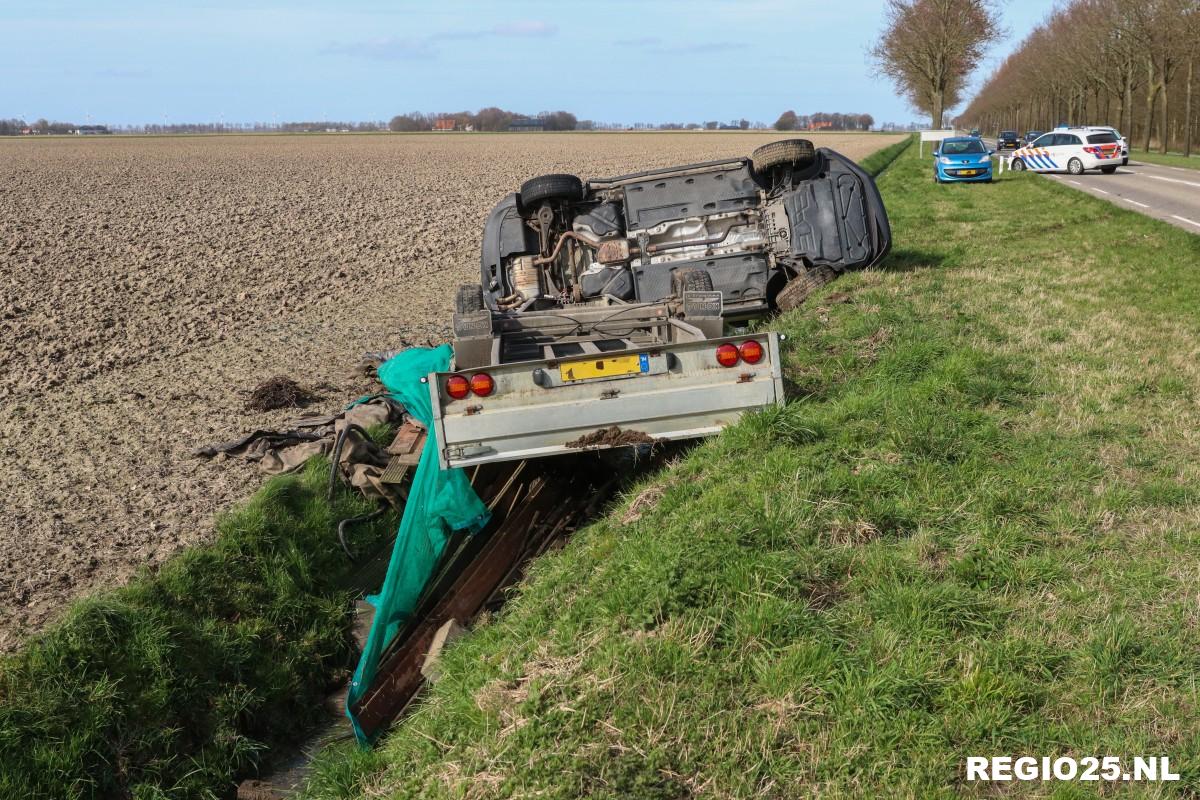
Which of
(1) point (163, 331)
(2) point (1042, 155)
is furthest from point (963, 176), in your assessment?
(1) point (163, 331)

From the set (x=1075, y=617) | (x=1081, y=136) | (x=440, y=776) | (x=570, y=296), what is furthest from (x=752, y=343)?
(x=1081, y=136)

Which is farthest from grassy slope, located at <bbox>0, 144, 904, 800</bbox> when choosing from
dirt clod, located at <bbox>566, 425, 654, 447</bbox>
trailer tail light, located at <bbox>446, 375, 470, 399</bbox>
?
dirt clod, located at <bbox>566, 425, 654, 447</bbox>

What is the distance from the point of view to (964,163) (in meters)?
28.6

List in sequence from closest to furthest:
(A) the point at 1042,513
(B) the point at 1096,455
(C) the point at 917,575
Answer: (C) the point at 917,575 < (A) the point at 1042,513 < (B) the point at 1096,455

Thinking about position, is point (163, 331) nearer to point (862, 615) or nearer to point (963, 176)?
point (862, 615)

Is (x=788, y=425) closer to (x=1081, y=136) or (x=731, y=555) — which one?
Answer: (x=731, y=555)

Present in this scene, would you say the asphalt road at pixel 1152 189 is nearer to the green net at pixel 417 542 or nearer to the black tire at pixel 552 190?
the black tire at pixel 552 190

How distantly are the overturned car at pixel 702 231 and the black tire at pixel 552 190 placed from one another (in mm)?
12

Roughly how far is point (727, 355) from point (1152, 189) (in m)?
23.2

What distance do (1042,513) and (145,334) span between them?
10340mm

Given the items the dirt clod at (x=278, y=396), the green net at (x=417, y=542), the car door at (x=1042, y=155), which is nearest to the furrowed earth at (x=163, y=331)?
the dirt clod at (x=278, y=396)

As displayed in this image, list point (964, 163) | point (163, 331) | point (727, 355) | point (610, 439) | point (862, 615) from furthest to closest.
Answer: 1. point (964, 163)
2. point (163, 331)
3. point (727, 355)
4. point (610, 439)
5. point (862, 615)

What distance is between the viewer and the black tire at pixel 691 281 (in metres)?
9.02

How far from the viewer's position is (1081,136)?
1280 inches
